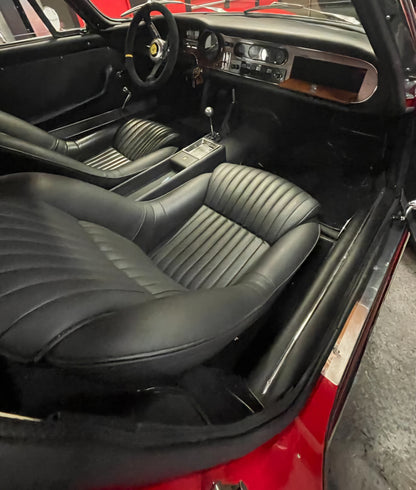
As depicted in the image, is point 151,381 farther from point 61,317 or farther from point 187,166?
point 187,166

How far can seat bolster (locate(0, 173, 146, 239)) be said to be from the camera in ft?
2.63

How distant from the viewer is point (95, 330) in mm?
474

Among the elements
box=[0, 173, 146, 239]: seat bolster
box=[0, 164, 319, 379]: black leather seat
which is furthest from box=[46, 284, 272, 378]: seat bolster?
box=[0, 173, 146, 239]: seat bolster

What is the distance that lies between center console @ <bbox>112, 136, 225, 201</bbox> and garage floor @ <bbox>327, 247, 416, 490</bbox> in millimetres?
1121

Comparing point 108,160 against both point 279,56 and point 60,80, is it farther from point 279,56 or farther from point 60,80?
point 279,56

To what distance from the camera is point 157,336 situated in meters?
0.48

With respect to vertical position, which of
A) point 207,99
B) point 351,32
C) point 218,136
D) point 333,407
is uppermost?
point 351,32

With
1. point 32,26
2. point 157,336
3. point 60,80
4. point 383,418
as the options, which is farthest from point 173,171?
point 383,418

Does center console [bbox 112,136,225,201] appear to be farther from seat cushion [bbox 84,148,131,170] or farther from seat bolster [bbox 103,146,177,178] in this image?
seat cushion [bbox 84,148,131,170]

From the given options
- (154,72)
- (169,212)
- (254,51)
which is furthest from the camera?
(154,72)

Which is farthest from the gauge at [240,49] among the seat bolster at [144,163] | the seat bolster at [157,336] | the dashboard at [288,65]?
the seat bolster at [157,336]

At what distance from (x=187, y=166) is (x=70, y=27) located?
4.46 ft

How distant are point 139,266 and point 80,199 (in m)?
0.28

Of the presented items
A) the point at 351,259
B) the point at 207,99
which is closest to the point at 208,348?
the point at 351,259
